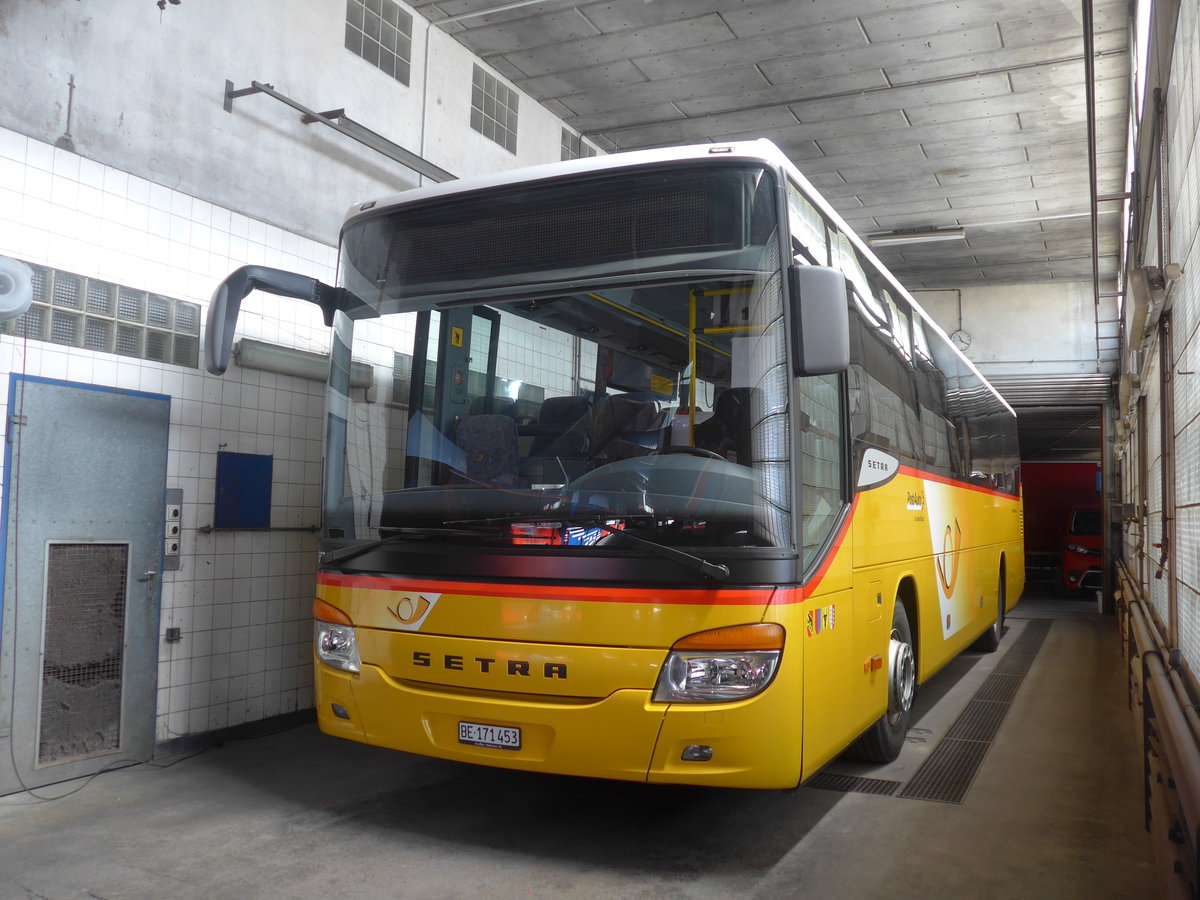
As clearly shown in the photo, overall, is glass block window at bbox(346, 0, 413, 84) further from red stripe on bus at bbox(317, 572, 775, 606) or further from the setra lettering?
the setra lettering

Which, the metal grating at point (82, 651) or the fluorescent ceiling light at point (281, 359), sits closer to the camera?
the metal grating at point (82, 651)

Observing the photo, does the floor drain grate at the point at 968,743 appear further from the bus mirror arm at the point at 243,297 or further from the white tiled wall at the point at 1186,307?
the bus mirror arm at the point at 243,297

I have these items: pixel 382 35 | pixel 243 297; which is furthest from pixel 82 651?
pixel 382 35

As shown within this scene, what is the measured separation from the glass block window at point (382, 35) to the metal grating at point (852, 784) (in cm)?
524

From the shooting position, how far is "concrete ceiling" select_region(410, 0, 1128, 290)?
6914 mm

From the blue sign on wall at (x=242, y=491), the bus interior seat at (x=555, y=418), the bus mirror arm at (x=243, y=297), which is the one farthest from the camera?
the blue sign on wall at (x=242, y=491)

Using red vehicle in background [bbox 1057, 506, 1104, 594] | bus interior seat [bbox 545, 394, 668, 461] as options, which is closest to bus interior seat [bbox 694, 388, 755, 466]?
bus interior seat [bbox 545, 394, 668, 461]

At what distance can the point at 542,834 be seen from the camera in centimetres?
387

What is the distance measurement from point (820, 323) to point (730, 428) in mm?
469

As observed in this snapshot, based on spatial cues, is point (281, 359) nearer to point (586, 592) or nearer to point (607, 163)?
point (607, 163)

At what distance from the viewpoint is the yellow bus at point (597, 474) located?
323 centimetres

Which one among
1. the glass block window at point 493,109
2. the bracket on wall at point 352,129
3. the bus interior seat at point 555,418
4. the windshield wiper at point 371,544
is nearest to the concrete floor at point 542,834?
the windshield wiper at point 371,544

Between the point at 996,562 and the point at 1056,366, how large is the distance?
19.5 feet

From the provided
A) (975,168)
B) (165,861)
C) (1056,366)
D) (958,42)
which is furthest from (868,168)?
(165,861)
